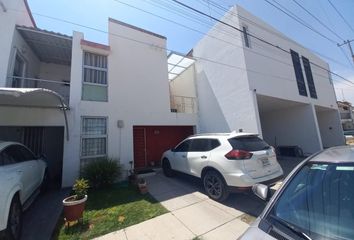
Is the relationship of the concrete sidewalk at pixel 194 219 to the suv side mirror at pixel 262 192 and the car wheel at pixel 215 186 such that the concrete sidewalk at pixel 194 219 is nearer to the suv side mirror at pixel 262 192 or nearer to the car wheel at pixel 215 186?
the car wheel at pixel 215 186

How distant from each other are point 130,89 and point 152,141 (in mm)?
3231

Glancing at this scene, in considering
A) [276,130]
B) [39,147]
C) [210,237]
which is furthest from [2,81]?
[276,130]

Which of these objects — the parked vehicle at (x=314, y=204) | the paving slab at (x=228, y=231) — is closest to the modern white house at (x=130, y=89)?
the paving slab at (x=228, y=231)

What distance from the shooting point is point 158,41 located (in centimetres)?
998

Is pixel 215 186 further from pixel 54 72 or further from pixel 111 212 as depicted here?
pixel 54 72

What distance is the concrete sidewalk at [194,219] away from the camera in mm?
3445

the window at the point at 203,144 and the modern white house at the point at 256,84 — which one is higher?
the modern white house at the point at 256,84

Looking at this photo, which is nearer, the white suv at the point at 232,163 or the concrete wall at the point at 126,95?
the white suv at the point at 232,163

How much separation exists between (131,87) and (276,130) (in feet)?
35.5

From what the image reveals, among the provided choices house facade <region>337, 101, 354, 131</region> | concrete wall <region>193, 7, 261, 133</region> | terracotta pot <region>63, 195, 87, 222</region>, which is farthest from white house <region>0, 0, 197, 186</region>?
house facade <region>337, 101, 354, 131</region>

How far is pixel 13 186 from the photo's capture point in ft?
10.9

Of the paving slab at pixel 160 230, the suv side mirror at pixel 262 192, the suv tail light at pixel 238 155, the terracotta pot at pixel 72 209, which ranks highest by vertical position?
the suv tail light at pixel 238 155

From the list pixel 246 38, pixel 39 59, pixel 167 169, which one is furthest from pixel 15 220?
pixel 246 38

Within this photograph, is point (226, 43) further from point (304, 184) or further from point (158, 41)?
point (304, 184)
